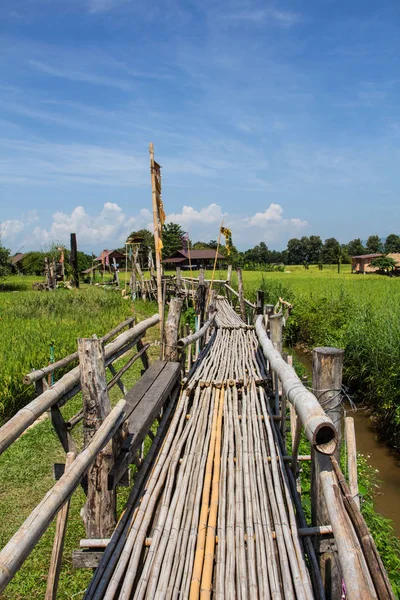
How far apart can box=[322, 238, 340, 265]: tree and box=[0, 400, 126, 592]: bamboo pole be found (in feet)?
188

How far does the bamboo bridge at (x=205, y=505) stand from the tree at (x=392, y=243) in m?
71.2

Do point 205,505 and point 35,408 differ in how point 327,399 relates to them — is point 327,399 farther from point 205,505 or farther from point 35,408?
point 35,408

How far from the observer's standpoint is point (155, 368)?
4.14 meters

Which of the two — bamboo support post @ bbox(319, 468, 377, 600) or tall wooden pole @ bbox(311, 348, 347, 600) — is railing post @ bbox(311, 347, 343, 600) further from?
bamboo support post @ bbox(319, 468, 377, 600)

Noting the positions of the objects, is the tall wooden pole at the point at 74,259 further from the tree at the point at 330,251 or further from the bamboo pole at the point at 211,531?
the tree at the point at 330,251

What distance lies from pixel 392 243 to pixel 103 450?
73859 millimetres

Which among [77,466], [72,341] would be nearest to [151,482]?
[77,466]

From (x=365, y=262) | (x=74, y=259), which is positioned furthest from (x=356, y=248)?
(x=74, y=259)

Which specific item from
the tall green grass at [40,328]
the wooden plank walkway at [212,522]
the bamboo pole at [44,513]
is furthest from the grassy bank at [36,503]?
the bamboo pole at [44,513]

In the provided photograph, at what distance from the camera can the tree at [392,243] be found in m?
67.8

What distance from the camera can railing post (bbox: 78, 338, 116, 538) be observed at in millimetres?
2359

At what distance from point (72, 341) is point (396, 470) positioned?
6.26 meters

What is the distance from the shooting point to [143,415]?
304cm

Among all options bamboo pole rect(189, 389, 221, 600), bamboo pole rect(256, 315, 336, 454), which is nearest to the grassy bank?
bamboo pole rect(189, 389, 221, 600)
